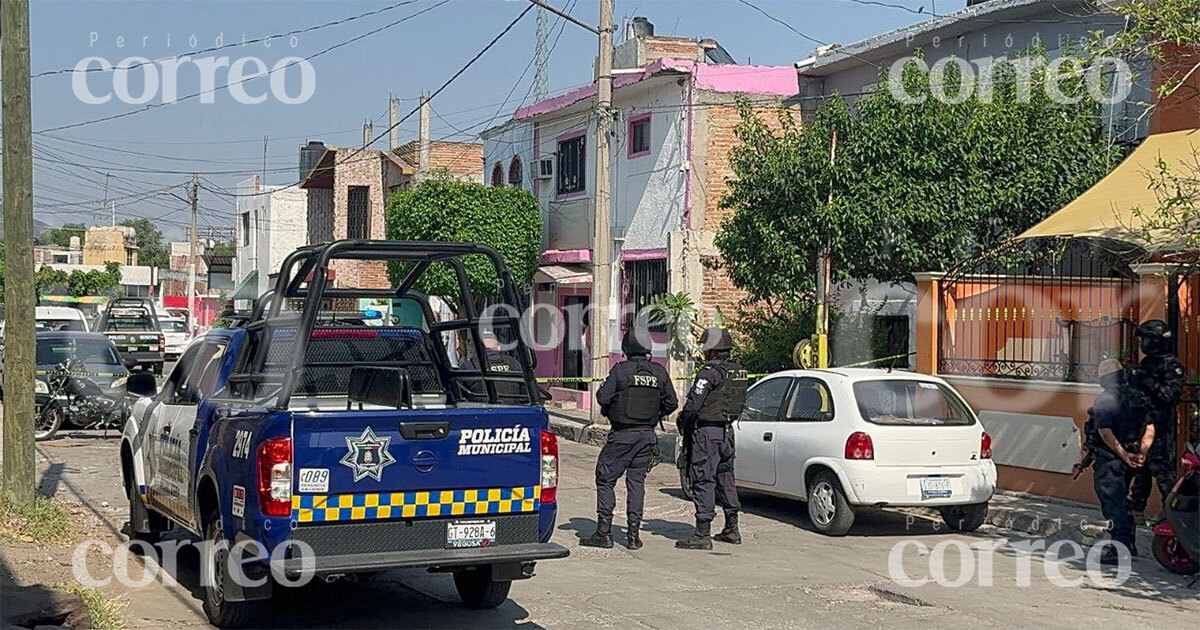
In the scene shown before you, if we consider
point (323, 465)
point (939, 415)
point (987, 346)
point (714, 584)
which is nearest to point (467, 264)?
point (987, 346)

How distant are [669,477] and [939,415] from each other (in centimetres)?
518

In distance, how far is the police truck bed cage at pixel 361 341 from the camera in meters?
7.81

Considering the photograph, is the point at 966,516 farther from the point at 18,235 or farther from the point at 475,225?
the point at 475,225

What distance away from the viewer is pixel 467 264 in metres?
28.7

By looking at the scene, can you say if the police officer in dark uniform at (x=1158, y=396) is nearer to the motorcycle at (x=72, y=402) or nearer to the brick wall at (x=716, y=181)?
the brick wall at (x=716, y=181)

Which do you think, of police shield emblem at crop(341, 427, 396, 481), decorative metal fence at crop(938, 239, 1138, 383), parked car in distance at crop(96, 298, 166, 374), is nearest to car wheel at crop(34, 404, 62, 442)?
decorative metal fence at crop(938, 239, 1138, 383)

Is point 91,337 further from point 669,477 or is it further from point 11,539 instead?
point 11,539

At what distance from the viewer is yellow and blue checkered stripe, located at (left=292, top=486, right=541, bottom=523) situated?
711 centimetres

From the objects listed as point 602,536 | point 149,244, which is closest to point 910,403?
point 602,536

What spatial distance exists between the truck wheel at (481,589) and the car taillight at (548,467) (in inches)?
31.9

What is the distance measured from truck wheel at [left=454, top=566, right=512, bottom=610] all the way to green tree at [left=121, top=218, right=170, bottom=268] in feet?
305

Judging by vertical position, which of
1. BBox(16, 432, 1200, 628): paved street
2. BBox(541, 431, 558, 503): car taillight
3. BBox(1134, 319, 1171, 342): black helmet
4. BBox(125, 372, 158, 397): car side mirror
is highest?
BBox(1134, 319, 1171, 342): black helmet

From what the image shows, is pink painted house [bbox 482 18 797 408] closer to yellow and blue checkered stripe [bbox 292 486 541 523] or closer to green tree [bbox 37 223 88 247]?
yellow and blue checkered stripe [bbox 292 486 541 523]

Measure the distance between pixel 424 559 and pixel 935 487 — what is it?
6.00 metres
